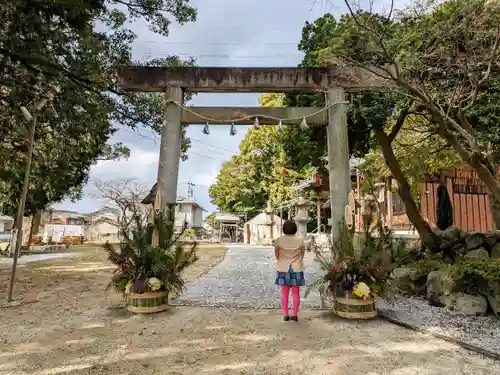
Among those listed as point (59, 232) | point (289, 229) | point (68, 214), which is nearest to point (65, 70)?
point (289, 229)

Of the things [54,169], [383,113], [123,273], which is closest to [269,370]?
[123,273]

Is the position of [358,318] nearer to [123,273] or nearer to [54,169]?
[123,273]

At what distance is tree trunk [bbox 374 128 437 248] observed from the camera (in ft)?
24.5

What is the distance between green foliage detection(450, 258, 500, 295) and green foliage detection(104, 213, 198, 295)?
384 cm

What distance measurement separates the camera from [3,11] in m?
5.33

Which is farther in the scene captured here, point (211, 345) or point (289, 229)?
point (289, 229)

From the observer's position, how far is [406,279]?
663 centimetres

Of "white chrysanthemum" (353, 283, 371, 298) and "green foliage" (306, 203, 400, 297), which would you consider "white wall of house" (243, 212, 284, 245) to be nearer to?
"green foliage" (306, 203, 400, 297)

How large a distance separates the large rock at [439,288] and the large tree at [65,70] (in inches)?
241

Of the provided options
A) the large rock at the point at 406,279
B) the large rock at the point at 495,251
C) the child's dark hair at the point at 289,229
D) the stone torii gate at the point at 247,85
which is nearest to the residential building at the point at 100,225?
the stone torii gate at the point at 247,85

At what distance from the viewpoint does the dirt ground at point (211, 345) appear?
3.07 m

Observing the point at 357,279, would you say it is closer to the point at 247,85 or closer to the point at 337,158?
the point at 337,158

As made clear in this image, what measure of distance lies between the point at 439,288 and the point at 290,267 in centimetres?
270

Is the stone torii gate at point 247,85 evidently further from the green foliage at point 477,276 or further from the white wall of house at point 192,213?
the white wall of house at point 192,213
